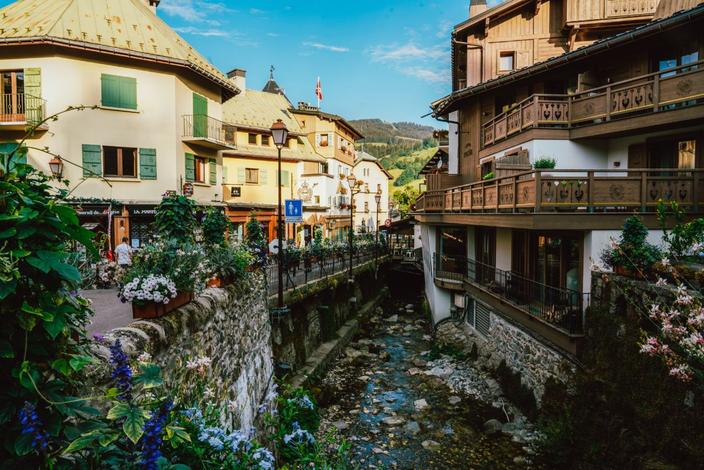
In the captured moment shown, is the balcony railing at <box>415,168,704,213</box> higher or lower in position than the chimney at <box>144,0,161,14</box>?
lower

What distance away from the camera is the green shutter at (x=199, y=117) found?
22078 mm

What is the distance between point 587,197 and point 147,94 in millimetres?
19518

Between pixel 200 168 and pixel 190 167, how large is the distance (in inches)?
50.9

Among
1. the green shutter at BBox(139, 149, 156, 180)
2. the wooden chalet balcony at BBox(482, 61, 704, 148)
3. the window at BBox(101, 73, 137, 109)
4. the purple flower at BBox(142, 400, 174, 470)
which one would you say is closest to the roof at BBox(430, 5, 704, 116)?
the wooden chalet balcony at BBox(482, 61, 704, 148)

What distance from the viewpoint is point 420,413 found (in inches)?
526

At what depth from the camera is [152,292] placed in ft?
18.1

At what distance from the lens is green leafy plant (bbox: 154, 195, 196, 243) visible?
7.85 meters

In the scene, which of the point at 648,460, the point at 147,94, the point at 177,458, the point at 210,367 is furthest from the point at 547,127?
the point at 147,94

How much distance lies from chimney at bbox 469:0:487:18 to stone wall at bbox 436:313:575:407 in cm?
1721

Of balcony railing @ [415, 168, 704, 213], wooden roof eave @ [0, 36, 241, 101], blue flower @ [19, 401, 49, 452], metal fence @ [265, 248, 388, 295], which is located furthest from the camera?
wooden roof eave @ [0, 36, 241, 101]

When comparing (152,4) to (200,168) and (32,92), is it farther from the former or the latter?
(200,168)

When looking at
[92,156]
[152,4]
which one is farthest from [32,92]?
[152,4]

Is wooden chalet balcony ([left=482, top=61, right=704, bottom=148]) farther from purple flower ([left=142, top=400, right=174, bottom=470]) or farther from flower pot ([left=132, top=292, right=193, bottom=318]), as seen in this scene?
purple flower ([left=142, top=400, right=174, bottom=470])

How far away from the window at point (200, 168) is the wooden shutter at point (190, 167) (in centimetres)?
45
